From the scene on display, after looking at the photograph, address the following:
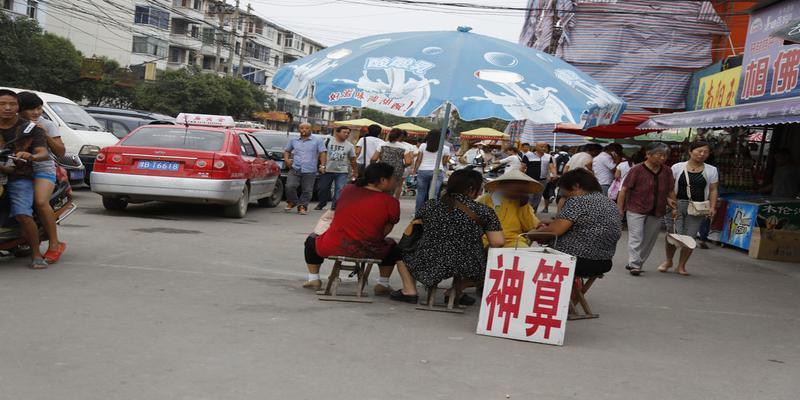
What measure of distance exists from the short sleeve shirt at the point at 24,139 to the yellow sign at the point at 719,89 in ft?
38.6

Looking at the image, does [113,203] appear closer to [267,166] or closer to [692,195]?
[267,166]

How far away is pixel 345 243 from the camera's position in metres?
6.93

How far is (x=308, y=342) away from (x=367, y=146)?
9.37m

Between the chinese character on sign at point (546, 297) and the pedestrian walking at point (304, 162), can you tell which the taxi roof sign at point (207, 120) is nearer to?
the pedestrian walking at point (304, 162)

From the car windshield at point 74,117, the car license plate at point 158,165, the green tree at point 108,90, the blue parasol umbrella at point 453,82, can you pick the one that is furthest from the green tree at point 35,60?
the blue parasol umbrella at point 453,82

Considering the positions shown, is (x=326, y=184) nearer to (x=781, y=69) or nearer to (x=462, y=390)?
(x=781, y=69)

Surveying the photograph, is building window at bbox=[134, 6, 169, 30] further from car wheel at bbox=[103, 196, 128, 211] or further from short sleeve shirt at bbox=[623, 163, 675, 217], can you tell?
short sleeve shirt at bbox=[623, 163, 675, 217]

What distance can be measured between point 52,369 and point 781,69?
11.6 meters

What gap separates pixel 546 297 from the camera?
19.8ft

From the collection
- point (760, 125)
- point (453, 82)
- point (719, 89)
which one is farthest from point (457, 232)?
point (719, 89)

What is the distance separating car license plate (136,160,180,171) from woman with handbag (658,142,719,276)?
6.90 metres

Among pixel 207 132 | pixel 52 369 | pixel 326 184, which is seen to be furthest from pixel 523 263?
pixel 326 184

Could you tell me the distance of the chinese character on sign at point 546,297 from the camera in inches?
236

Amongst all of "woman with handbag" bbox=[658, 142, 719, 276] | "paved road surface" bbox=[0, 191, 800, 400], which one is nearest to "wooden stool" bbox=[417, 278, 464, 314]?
"paved road surface" bbox=[0, 191, 800, 400]
